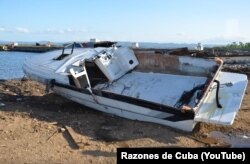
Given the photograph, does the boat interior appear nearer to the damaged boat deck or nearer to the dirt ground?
the damaged boat deck

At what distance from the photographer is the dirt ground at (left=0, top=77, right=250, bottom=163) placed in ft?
26.0

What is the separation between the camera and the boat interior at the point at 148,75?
36.7 ft

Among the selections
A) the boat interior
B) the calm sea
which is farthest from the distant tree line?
the boat interior

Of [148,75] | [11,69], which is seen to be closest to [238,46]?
[11,69]

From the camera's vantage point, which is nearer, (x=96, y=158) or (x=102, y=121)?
(x=96, y=158)

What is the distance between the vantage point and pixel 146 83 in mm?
12320

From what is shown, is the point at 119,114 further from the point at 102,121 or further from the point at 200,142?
the point at 200,142

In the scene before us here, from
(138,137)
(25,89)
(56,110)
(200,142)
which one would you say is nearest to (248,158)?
(200,142)

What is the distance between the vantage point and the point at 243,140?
372 inches

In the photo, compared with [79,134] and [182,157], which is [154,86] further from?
[182,157]

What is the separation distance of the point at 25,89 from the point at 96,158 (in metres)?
7.92

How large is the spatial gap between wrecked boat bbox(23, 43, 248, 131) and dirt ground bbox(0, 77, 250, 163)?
38 cm

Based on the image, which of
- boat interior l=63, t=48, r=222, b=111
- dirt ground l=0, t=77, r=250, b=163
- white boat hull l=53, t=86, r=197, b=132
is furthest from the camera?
boat interior l=63, t=48, r=222, b=111

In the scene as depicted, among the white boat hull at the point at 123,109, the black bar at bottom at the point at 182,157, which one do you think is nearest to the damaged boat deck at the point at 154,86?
the white boat hull at the point at 123,109
